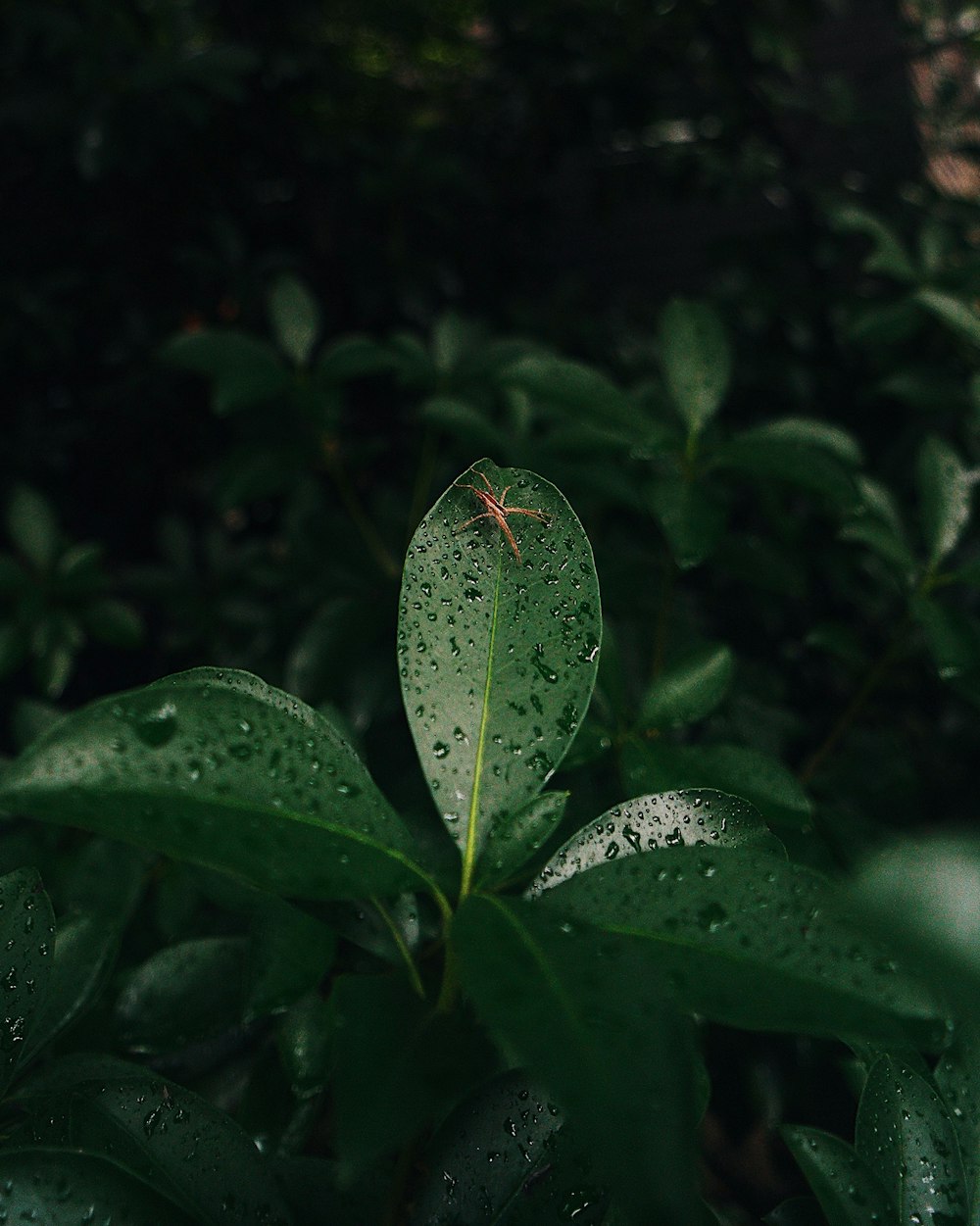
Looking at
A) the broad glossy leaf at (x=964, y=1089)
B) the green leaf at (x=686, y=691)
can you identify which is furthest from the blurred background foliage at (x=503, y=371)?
the broad glossy leaf at (x=964, y=1089)

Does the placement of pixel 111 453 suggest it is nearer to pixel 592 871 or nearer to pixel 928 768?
pixel 928 768

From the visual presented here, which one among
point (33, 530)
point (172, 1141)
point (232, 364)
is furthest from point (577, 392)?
point (33, 530)

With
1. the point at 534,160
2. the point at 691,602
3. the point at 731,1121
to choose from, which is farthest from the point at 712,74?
the point at 731,1121

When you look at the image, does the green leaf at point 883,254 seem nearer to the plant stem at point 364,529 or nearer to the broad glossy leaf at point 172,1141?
the plant stem at point 364,529

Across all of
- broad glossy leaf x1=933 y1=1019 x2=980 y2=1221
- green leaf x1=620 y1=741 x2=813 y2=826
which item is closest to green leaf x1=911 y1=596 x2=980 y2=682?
green leaf x1=620 y1=741 x2=813 y2=826

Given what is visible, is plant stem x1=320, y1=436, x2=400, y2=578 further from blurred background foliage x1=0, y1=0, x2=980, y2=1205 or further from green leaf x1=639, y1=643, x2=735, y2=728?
green leaf x1=639, y1=643, x2=735, y2=728
